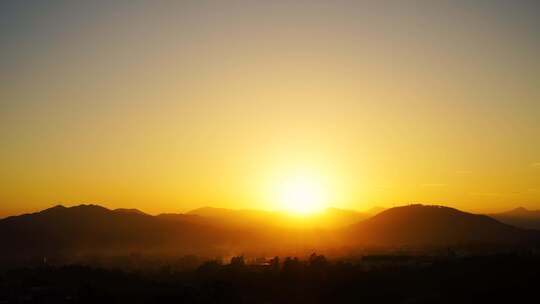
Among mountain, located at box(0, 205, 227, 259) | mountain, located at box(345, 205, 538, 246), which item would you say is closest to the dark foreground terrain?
mountain, located at box(0, 205, 227, 259)

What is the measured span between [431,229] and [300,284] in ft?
329

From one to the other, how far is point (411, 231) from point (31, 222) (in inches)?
3769

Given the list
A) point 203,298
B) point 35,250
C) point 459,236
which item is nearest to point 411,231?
point 459,236

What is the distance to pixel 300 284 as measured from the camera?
6062 cm

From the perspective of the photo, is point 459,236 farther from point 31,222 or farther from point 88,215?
point 31,222

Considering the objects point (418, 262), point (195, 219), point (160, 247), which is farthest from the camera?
point (195, 219)

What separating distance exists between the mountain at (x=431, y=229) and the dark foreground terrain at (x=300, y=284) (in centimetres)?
7753

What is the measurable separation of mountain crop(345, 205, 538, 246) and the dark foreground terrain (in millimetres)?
77525

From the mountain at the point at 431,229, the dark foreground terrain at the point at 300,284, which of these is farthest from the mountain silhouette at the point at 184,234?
the dark foreground terrain at the point at 300,284

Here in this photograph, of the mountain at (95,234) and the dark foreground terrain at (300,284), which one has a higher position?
the mountain at (95,234)

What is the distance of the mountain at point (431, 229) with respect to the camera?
144m

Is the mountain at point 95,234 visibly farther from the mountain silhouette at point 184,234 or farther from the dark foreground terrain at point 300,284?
the dark foreground terrain at point 300,284

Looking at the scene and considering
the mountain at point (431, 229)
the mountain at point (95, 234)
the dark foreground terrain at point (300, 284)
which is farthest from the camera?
the mountain at point (431, 229)

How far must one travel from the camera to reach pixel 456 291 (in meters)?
50.9
